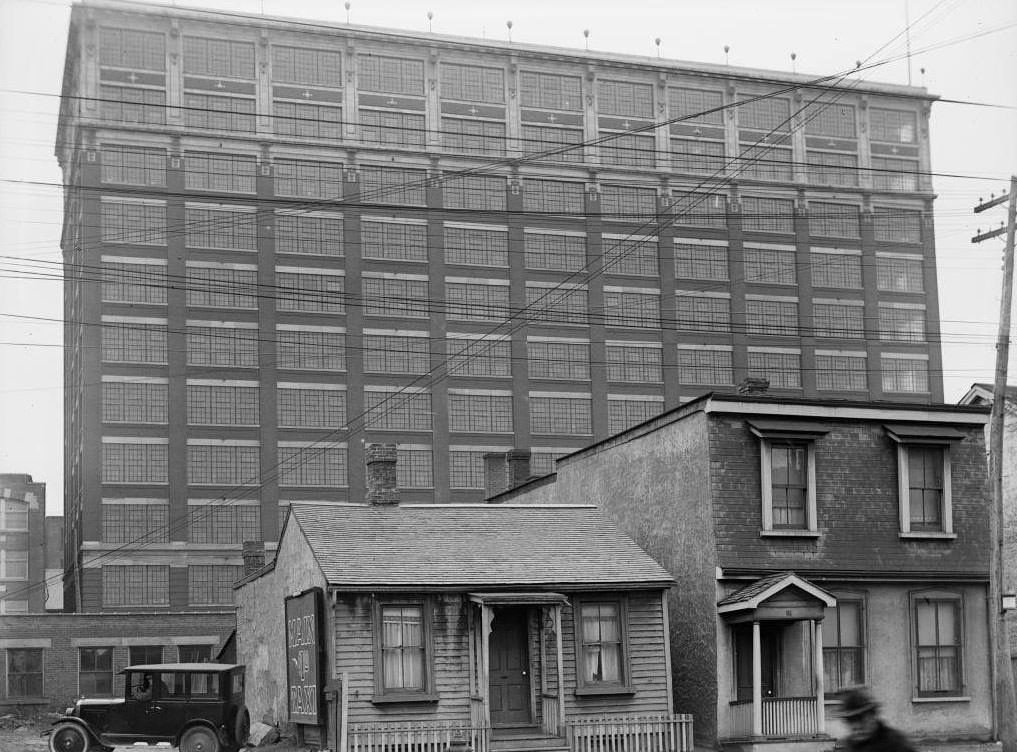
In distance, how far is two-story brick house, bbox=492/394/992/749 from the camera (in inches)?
1166

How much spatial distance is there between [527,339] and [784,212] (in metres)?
21.6

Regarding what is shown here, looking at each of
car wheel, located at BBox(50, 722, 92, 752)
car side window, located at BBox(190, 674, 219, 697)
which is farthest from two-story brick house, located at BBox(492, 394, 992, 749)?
car wheel, located at BBox(50, 722, 92, 752)

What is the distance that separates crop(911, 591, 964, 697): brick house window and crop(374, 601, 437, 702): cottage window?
10726 millimetres

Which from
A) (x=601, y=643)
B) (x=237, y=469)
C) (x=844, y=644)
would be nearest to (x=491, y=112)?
(x=237, y=469)

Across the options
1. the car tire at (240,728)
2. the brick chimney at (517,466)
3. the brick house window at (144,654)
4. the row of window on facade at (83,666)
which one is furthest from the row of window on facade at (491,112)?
the car tire at (240,728)

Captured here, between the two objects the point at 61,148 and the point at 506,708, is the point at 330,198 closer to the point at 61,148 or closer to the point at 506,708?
the point at 61,148

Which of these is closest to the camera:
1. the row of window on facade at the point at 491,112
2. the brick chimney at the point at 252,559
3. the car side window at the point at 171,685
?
the car side window at the point at 171,685

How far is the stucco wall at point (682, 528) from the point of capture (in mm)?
30094

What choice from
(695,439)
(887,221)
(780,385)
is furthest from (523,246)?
(695,439)

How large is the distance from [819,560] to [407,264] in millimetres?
56788

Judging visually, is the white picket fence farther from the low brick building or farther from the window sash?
the low brick building

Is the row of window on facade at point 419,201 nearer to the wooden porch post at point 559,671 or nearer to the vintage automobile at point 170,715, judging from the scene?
the vintage automobile at point 170,715

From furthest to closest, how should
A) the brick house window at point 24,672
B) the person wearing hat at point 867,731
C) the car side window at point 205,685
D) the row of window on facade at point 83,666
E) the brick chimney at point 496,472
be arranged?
the row of window on facade at point 83,666 → the brick house window at point 24,672 → the brick chimney at point 496,472 → the car side window at point 205,685 → the person wearing hat at point 867,731

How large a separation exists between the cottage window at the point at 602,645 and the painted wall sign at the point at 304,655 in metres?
5.35
